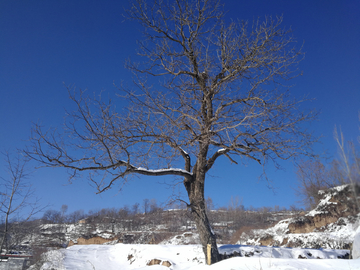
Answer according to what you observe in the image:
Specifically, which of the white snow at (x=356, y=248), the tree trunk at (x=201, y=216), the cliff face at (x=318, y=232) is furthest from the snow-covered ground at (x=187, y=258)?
the cliff face at (x=318, y=232)

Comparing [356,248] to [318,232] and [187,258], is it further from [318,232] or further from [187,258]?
[318,232]

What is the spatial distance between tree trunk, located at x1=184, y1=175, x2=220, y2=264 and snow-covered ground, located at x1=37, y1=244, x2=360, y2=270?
0.66 metres

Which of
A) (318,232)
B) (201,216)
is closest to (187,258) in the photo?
(201,216)

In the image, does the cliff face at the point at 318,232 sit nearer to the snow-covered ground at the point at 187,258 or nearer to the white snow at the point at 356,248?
the snow-covered ground at the point at 187,258

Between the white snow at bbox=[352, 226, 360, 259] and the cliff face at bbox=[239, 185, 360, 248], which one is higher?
the white snow at bbox=[352, 226, 360, 259]

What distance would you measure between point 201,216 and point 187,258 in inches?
154

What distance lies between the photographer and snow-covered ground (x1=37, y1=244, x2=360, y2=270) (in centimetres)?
341

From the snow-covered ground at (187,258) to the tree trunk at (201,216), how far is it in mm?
661

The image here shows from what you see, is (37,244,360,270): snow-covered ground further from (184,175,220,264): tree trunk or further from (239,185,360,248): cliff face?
(239,185,360,248): cliff face

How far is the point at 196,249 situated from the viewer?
33.7ft

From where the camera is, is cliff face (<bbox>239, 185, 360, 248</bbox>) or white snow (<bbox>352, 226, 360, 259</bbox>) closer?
white snow (<bbox>352, 226, 360, 259</bbox>)

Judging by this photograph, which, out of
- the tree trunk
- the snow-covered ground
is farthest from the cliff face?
the tree trunk

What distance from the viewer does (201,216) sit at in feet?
22.8

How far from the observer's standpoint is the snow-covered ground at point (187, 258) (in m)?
3.41
